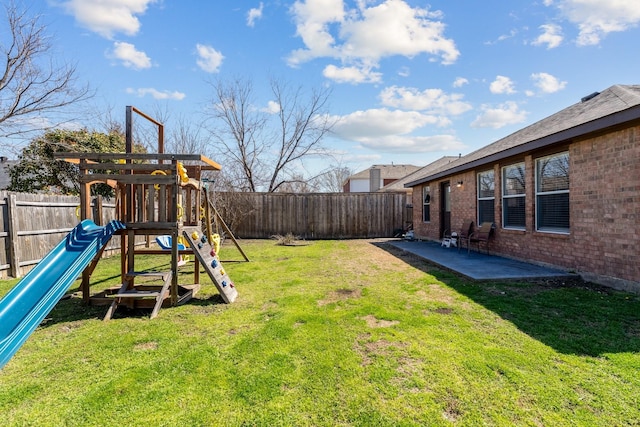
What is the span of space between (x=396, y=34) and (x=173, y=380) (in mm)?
9300

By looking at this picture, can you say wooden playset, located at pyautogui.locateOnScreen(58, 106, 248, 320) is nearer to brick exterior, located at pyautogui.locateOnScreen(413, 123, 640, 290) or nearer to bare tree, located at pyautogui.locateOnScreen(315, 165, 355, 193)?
brick exterior, located at pyautogui.locateOnScreen(413, 123, 640, 290)

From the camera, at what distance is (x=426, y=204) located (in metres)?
12.3

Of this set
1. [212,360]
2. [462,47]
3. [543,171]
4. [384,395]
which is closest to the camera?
[384,395]

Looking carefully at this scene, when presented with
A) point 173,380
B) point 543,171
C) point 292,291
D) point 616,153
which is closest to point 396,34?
point 543,171

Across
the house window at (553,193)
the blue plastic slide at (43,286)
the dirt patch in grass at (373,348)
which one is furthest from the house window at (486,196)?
the blue plastic slide at (43,286)

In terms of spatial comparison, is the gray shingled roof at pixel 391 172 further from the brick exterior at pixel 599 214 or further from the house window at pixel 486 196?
the brick exterior at pixel 599 214

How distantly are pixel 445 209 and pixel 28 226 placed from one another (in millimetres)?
11338

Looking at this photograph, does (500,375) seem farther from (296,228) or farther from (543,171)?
(296,228)

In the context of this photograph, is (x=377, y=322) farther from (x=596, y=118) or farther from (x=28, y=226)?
(x=28, y=226)

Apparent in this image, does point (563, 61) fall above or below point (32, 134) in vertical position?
above

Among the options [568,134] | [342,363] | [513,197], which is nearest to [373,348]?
[342,363]

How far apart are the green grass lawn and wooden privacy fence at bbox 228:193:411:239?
9.11 m

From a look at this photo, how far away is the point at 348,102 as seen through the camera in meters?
14.8

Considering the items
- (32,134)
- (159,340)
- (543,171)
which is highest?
(32,134)
